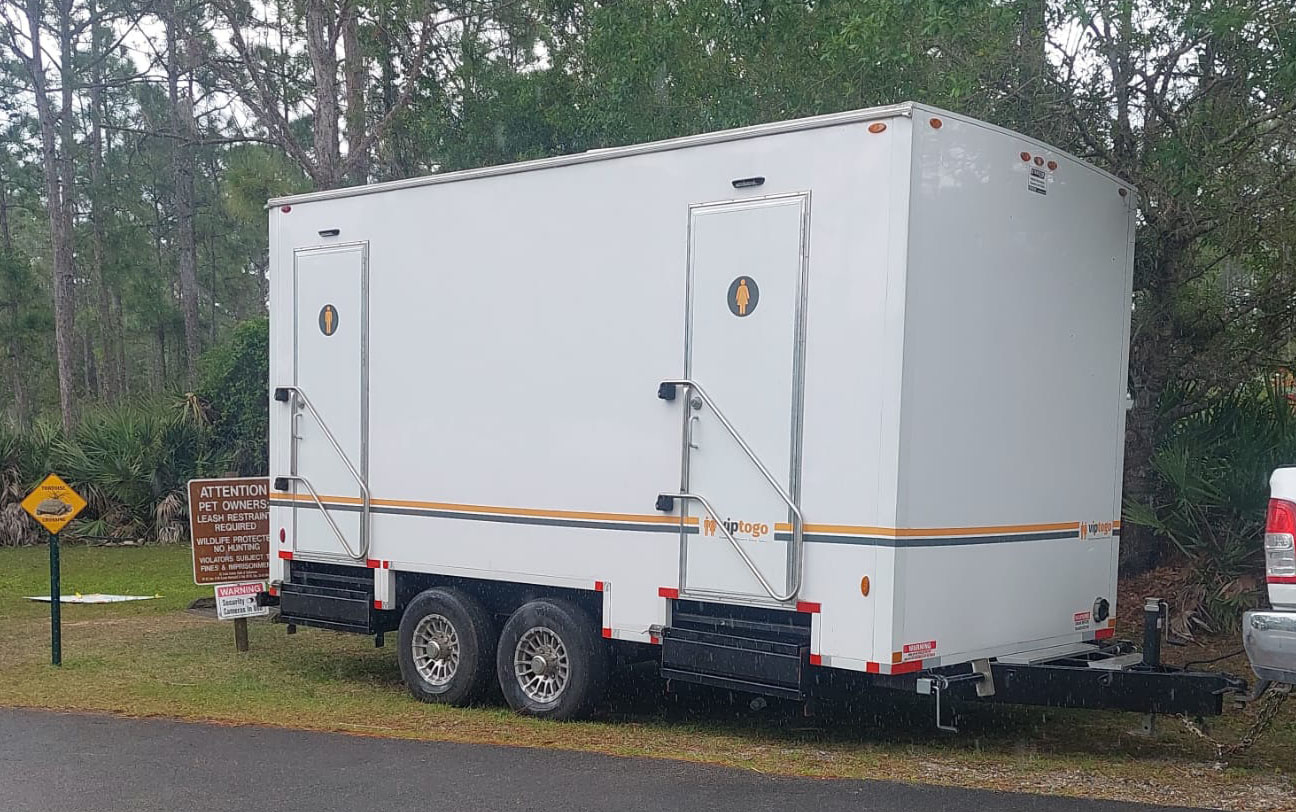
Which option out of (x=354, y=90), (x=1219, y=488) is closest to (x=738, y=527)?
(x=1219, y=488)

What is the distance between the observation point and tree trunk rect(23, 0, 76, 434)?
30.3m

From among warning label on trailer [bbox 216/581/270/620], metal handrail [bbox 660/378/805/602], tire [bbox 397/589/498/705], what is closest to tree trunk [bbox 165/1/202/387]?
warning label on trailer [bbox 216/581/270/620]

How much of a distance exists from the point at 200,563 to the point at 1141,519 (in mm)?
7698

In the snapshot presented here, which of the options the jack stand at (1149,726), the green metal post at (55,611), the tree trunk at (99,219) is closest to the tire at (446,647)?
the green metal post at (55,611)

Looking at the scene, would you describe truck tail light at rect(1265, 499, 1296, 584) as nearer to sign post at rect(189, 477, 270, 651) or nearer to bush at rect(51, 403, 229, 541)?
sign post at rect(189, 477, 270, 651)

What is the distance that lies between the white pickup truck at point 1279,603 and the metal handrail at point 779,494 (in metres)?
2.26

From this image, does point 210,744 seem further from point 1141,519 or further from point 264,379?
point 264,379

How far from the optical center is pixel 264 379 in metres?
22.2

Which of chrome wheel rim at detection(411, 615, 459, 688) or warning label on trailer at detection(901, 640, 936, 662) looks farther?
chrome wheel rim at detection(411, 615, 459, 688)

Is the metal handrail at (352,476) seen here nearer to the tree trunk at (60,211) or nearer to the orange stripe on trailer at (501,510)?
the orange stripe on trailer at (501,510)

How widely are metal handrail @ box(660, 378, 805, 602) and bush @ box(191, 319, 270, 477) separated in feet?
48.8

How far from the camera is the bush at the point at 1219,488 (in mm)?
10938

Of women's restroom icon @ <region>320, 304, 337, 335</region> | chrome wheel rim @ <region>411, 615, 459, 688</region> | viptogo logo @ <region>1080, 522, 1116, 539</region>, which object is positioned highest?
women's restroom icon @ <region>320, 304, 337, 335</region>

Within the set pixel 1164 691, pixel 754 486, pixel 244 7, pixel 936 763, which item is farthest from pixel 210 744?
pixel 244 7
